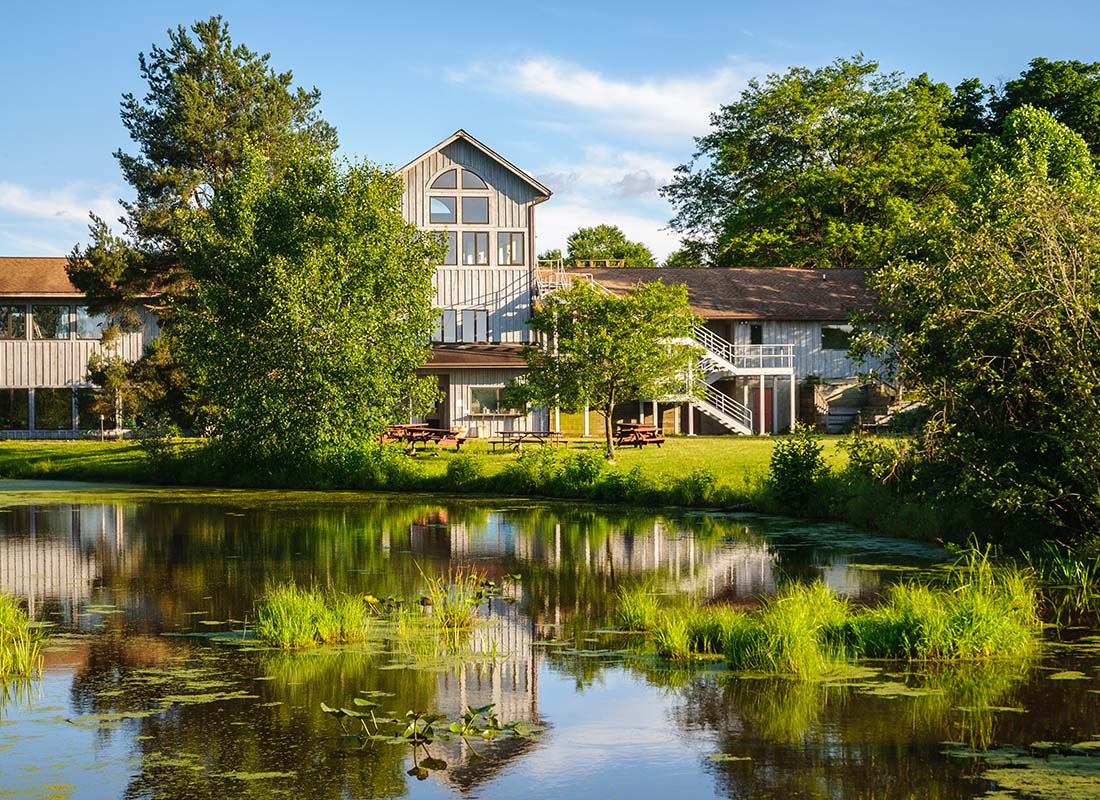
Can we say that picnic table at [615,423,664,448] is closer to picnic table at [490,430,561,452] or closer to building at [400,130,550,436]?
picnic table at [490,430,561,452]

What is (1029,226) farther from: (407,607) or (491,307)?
(491,307)

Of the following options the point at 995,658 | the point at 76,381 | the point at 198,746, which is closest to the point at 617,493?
the point at 995,658

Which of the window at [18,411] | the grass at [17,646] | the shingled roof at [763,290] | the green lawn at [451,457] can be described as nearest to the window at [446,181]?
the shingled roof at [763,290]

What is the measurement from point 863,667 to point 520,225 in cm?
3922

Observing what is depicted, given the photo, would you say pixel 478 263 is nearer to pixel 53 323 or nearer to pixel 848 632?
pixel 53 323

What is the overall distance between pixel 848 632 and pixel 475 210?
3830 centimetres

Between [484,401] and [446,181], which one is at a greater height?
Answer: [446,181]

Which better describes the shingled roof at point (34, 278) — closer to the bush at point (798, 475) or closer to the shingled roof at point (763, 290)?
the shingled roof at point (763, 290)

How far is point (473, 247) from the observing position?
51.1m

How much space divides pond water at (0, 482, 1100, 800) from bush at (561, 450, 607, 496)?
10.9 m

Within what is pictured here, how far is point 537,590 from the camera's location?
736 inches

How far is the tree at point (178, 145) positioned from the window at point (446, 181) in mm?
4869

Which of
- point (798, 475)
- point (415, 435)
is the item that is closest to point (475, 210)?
point (415, 435)

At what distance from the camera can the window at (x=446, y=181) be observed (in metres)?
50.7
